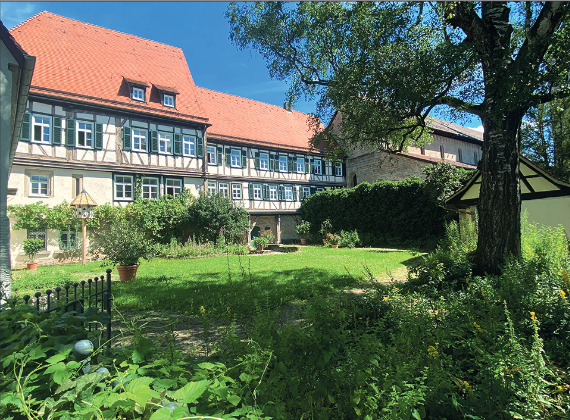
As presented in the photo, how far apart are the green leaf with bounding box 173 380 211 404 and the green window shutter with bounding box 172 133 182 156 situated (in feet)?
62.5

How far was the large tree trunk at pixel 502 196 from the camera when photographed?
5441mm

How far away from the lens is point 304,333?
79.2 inches

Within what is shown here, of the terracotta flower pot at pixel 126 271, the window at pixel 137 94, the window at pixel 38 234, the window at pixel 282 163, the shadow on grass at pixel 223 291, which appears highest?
the window at pixel 137 94

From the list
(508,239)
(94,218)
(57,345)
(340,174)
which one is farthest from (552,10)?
(340,174)

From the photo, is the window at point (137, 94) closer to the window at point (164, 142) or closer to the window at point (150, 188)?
the window at point (164, 142)

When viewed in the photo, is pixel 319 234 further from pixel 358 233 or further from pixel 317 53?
pixel 317 53

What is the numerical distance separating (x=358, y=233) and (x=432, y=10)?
44.8ft

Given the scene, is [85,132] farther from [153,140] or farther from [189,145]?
[189,145]

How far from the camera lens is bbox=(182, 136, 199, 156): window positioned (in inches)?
758

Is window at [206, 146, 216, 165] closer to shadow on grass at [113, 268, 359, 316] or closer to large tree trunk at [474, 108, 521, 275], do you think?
shadow on grass at [113, 268, 359, 316]

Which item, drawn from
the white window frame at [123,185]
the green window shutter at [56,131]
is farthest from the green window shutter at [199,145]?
the green window shutter at [56,131]

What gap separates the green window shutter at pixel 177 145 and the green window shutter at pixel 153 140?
39.7 inches

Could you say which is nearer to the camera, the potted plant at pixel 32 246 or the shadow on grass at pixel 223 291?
the shadow on grass at pixel 223 291

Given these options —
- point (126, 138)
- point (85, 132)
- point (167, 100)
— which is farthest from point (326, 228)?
point (85, 132)
